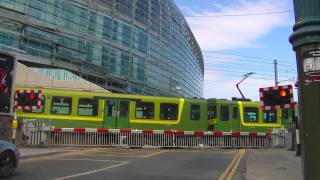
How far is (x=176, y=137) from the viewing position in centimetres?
3097

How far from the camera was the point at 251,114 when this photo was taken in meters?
33.4

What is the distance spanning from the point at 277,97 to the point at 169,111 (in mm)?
15443

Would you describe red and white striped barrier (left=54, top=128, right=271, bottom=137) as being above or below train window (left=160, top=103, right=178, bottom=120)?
below

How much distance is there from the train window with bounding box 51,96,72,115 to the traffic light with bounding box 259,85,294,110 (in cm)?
1567

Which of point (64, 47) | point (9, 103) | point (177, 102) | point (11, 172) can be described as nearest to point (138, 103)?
point (177, 102)

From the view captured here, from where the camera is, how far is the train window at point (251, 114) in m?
33.2

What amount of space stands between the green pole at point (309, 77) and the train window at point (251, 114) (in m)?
29.9

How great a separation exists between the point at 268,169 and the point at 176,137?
52.3 feet

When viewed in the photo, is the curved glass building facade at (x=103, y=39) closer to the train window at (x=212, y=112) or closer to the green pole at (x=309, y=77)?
the train window at (x=212, y=112)

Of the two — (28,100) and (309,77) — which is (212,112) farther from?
(309,77)

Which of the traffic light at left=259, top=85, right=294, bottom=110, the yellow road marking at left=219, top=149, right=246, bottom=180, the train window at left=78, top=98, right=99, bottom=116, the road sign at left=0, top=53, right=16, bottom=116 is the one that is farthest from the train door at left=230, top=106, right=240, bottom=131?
the road sign at left=0, top=53, right=16, bottom=116

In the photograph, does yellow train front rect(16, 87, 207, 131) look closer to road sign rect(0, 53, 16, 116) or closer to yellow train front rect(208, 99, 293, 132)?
yellow train front rect(208, 99, 293, 132)

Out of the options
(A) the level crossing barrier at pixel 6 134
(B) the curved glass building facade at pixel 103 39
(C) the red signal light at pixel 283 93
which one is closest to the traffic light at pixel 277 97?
(C) the red signal light at pixel 283 93

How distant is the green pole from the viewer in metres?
3.57
